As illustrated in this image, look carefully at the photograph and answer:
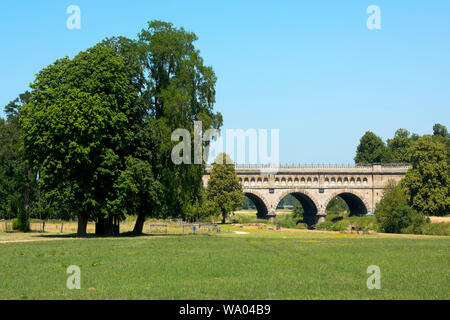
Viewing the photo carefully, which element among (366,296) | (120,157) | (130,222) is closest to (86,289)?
(366,296)

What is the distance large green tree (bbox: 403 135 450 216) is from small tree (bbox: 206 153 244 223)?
1053 inches

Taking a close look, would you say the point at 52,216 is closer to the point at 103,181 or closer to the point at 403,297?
the point at 103,181

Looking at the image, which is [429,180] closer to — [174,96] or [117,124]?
[174,96]

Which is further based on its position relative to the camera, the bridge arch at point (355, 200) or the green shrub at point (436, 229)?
the bridge arch at point (355, 200)

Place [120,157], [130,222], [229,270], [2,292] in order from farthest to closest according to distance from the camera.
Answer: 1. [130,222]
2. [120,157]
3. [229,270]
4. [2,292]

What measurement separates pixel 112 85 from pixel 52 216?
48.5 metres

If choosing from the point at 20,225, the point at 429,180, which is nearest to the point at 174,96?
the point at 20,225

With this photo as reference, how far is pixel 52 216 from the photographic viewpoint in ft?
275

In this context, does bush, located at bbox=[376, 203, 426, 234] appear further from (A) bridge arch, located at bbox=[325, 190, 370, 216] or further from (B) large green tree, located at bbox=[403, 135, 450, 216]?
(A) bridge arch, located at bbox=[325, 190, 370, 216]

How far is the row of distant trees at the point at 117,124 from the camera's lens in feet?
129

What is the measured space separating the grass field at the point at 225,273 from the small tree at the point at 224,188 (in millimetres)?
62630

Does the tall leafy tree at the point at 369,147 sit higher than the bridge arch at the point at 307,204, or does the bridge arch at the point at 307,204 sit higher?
the tall leafy tree at the point at 369,147

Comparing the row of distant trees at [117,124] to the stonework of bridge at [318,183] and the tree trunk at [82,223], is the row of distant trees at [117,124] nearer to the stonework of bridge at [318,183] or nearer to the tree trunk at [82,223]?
the tree trunk at [82,223]

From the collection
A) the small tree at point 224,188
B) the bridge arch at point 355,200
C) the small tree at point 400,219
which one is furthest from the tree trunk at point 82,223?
the bridge arch at point 355,200
